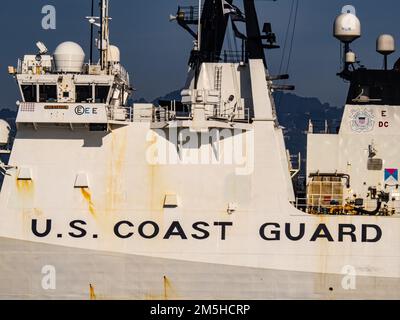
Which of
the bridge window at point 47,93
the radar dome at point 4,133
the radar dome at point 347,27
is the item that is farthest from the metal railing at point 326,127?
the radar dome at point 4,133

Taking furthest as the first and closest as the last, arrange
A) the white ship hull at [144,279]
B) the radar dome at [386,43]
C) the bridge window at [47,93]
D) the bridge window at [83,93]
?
the radar dome at [386,43], the bridge window at [83,93], the bridge window at [47,93], the white ship hull at [144,279]

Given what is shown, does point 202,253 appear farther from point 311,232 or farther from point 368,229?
point 368,229

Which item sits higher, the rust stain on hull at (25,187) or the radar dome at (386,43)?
the radar dome at (386,43)

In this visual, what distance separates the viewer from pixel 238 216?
93.4ft

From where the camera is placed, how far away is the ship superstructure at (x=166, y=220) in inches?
1117

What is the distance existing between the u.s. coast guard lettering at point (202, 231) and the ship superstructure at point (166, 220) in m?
0.03

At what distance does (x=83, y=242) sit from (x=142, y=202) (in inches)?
87.3

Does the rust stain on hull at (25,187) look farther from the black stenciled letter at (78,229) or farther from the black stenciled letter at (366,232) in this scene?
the black stenciled letter at (366,232)

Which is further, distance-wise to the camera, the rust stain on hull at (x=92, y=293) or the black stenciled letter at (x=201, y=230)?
the rust stain on hull at (x=92, y=293)

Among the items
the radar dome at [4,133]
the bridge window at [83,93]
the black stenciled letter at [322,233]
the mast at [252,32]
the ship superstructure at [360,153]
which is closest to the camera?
the black stenciled letter at [322,233]

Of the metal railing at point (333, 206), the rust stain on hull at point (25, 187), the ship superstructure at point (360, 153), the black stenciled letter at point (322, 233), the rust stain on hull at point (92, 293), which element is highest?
the ship superstructure at point (360, 153)

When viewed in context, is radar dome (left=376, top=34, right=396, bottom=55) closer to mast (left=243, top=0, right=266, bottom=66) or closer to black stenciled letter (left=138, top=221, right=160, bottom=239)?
mast (left=243, top=0, right=266, bottom=66)

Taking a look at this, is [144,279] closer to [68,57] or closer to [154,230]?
[154,230]

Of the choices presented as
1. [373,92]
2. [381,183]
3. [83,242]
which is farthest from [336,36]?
[83,242]
